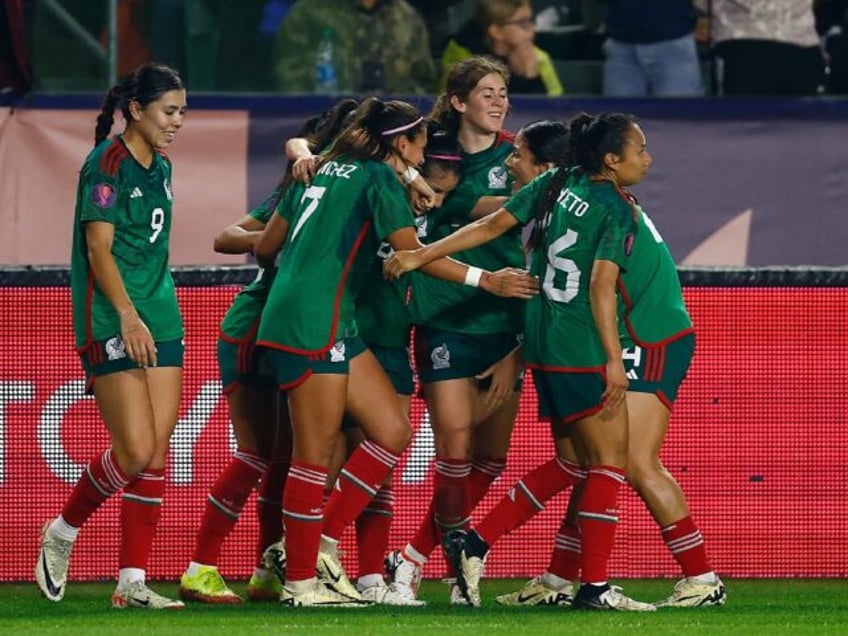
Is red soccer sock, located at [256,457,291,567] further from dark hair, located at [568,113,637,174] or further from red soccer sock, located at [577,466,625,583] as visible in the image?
dark hair, located at [568,113,637,174]

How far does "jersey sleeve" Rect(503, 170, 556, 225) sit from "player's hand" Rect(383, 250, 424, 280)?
430 mm

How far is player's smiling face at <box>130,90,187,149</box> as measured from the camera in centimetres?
786

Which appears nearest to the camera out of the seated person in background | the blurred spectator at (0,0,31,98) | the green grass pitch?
the green grass pitch

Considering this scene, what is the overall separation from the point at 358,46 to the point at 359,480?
4327 mm

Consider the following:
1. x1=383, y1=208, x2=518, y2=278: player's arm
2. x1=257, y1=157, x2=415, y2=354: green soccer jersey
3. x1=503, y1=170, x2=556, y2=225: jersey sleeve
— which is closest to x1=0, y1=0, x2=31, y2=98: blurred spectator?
x1=257, y1=157, x2=415, y2=354: green soccer jersey

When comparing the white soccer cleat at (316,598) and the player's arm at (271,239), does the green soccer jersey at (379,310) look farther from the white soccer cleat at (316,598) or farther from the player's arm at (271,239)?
the white soccer cleat at (316,598)

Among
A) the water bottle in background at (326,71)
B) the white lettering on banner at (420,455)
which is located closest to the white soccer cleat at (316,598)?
the white lettering on banner at (420,455)

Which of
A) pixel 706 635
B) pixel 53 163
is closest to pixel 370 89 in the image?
pixel 53 163

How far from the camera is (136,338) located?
7602 mm

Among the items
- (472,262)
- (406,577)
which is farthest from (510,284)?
(406,577)

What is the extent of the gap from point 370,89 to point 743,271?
3063 millimetres

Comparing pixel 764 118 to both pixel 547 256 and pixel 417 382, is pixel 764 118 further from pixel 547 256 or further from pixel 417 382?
pixel 547 256

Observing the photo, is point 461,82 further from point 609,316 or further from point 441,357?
point 609,316

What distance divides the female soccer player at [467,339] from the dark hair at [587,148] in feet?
1.30
